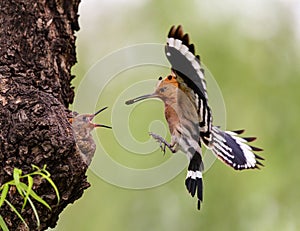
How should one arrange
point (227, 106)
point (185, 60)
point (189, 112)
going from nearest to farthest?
1. point (185, 60)
2. point (189, 112)
3. point (227, 106)

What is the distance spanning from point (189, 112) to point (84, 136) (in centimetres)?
23

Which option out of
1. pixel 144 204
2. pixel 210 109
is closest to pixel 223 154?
pixel 210 109

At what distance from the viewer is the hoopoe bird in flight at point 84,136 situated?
151cm

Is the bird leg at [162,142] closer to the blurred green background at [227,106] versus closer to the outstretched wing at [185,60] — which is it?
the outstretched wing at [185,60]

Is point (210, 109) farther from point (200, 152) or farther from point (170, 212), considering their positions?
point (170, 212)

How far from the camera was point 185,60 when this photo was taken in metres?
1.39

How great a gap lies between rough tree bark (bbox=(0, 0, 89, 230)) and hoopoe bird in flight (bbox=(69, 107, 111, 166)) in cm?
2

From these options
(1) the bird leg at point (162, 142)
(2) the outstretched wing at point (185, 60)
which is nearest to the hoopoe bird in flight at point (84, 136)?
(1) the bird leg at point (162, 142)

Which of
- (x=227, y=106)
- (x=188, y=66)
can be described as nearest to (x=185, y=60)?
(x=188, y=66)

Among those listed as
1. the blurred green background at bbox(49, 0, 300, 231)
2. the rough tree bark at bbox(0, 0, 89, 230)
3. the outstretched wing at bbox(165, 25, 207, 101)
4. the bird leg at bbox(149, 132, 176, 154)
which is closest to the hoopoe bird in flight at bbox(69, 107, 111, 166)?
the rough tree bark at bbox(0, 0, 89, 230)

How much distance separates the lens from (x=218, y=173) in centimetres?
391

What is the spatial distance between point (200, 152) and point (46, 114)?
0.36 meters

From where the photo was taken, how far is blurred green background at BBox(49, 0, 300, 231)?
391cm

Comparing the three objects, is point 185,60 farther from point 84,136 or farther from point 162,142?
point 84,136
